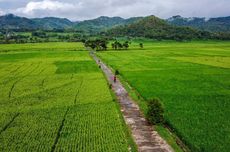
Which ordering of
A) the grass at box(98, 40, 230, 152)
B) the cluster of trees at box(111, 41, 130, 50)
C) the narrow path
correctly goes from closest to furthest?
the narrow path
the grass at box(98, 40, 230, 152)
the cluster of trees at box(111, 41, 130, 50)

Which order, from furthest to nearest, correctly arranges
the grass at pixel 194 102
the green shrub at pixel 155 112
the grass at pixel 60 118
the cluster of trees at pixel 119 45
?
the cluster of trees at pixel 119 45
the green shrub at pixel 155 112
the grass at pixel 194 102
the grass at pixel 60 118

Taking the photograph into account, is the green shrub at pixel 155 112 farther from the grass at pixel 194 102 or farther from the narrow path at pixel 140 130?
the grass at pixel 194 102

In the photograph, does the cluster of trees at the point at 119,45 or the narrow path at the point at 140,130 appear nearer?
the narrow path at the point at 140,130

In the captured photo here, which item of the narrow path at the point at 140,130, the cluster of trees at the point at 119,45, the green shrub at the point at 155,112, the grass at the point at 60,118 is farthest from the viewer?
the cluster of trees at the point at 119,45

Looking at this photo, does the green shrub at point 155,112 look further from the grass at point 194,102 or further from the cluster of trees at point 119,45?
the cluster of trees at point 119,45

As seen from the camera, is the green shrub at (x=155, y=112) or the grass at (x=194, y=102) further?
the green shrub at (x=155, y=112)

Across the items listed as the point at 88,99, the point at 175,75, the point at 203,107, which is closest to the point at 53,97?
the point at 88,99

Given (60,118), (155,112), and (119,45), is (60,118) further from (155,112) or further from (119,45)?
(119,45)

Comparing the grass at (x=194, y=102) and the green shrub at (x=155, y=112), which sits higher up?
the green shrub at (x=155, y=112)

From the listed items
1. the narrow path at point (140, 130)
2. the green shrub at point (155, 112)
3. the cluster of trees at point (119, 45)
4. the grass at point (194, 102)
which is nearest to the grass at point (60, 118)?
the narrow path at point (140, 130)

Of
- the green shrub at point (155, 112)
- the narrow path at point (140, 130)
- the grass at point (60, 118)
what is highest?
the green shrub at point (155, 112)

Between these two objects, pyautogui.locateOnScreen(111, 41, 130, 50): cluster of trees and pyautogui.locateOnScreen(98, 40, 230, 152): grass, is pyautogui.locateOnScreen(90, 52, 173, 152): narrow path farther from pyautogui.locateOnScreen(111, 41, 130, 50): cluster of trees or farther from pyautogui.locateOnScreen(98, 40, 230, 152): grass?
pyautogui.locateOnScreen(111, 41, 130, 50): cluster of trees

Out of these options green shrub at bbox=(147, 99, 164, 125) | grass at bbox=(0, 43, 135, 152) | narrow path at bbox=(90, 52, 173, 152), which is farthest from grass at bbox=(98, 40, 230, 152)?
grass at bbox=(0, 43, 135, 152)
